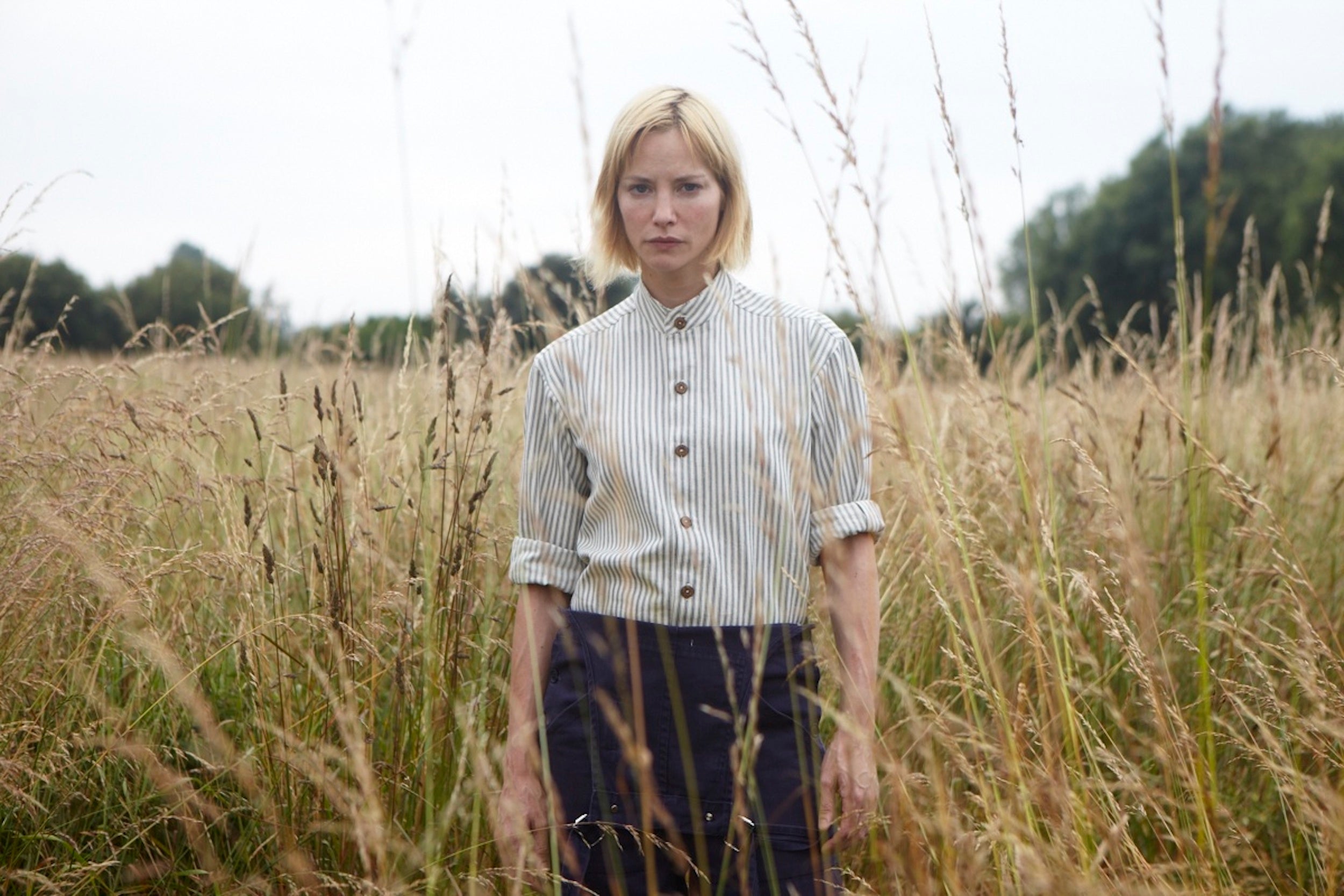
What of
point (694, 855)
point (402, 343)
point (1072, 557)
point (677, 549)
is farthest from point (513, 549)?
point (402, 343)

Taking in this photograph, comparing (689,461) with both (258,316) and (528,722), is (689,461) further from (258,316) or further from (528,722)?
(258,316)

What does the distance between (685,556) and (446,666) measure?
559mm

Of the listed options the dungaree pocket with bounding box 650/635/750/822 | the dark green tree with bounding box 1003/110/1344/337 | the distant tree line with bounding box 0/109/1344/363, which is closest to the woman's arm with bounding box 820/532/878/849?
the dungaree pocket with bounding box 650/635/750/822

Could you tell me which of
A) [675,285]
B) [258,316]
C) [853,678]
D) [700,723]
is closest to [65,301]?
[258,316]

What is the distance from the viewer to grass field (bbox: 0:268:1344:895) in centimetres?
140

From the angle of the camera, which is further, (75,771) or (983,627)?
(75,771)

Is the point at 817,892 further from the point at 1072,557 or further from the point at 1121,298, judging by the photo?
the point at 1121,298

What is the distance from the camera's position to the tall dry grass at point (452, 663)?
4.60 feet

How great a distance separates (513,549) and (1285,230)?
27.9m

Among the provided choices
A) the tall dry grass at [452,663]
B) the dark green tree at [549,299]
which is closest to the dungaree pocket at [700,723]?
the tall dry grass at [452,663]

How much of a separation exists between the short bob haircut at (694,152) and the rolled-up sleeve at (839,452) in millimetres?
291

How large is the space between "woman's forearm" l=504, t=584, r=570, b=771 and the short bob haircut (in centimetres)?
68

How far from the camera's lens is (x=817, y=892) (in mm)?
1590

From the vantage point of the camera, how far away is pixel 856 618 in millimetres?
1711
